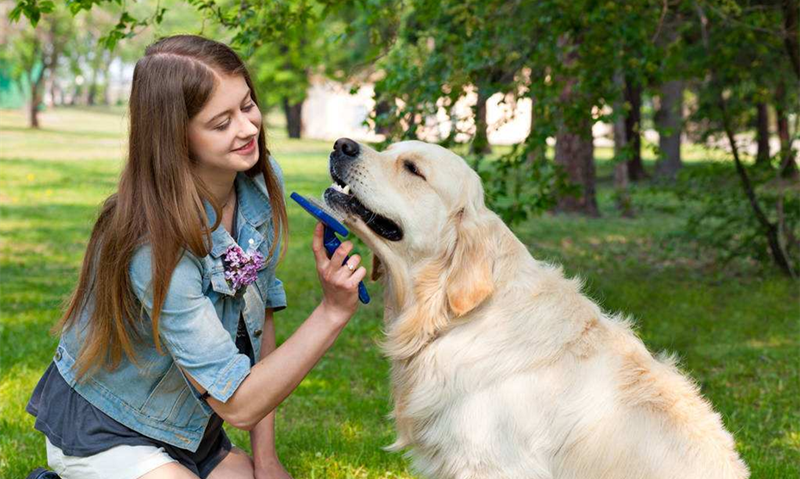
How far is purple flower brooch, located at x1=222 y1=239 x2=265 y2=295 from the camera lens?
3066mm

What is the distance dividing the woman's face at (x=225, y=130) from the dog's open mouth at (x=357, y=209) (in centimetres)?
31

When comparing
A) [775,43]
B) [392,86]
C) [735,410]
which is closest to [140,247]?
[392,86]

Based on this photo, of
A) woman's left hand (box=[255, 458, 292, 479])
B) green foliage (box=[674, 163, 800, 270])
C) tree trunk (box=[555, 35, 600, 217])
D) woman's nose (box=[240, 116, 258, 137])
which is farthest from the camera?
tree trunk (box=[555, 35, 600, 217])

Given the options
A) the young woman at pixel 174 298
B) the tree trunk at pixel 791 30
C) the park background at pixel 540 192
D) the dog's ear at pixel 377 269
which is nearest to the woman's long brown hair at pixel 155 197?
the young woman at pixel 174 298

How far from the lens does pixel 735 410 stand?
5.03 meters

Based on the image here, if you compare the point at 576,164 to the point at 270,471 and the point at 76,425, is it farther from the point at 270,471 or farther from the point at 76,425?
the point at 76,425

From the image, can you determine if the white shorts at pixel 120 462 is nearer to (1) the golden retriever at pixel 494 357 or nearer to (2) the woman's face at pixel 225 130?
(1) the golden retriever at pixel 494 357

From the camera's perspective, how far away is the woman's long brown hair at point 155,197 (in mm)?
2865

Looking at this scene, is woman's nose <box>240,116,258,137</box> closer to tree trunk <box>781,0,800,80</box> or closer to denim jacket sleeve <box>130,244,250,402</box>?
A: denim jacket sleeve <box>130,244,250,402</box>

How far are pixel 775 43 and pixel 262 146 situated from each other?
653cm

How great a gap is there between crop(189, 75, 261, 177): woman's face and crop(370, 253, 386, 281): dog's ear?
0.65 m

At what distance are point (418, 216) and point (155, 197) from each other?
0.92 m

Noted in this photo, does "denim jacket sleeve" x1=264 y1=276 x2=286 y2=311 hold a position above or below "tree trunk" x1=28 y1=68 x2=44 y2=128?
below

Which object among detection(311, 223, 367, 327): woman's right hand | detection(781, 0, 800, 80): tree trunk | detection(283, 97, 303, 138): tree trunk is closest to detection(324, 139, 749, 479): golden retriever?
detection(311, 223, 367, 327): woman's right hand
